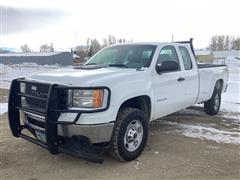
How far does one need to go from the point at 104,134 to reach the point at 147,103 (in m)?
1.23

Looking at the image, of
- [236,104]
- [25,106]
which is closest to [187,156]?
[25,106]

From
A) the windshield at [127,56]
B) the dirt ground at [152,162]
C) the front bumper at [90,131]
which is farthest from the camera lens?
the windshield at [127,56]

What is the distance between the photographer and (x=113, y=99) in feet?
13.0

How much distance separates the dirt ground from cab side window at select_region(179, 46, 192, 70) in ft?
4.45

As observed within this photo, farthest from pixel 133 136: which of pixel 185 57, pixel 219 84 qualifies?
→ pixel 219 84

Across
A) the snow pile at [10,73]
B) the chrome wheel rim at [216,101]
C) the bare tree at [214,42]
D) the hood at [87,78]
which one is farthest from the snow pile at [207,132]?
the bare tree at [214,42]

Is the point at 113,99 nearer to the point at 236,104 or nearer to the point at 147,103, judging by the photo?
the point at 147,103

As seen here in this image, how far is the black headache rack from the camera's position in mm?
3760

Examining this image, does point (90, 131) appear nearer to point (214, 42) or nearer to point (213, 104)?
point (213, 104)

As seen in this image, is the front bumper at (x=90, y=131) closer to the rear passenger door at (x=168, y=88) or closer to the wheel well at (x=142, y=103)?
the wheel well at (x=142, y=103)

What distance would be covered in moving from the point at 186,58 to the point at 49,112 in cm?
345

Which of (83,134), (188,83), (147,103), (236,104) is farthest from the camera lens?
(236,104)

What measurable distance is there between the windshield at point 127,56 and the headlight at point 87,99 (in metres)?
1.36

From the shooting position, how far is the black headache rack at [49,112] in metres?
3.76
